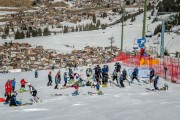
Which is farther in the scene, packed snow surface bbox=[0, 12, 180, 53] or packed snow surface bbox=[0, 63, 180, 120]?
packed snow surface bbox=[0, 12, 180, 53]

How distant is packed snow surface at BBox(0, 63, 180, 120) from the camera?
16.5m

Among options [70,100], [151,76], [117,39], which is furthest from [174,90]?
[117,39]

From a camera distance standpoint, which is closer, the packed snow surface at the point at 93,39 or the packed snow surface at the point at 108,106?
the packed snow surface at the point at 108,106

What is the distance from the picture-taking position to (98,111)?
1777 cm

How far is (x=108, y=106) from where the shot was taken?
755 inches

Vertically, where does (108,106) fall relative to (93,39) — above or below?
below

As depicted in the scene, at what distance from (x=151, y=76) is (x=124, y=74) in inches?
73.9

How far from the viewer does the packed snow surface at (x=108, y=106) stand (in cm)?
1653

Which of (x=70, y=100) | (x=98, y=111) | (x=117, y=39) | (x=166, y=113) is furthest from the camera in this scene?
(x=117, y=39)

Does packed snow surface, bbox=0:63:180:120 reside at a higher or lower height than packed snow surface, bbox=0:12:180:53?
lower

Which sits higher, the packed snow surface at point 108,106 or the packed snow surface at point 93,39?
the packed snow surface at point 93,39

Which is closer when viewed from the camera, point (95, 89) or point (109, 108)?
point (109, 108)

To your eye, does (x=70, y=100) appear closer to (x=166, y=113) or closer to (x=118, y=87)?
(x=118, y=87)

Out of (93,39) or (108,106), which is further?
(93,39)
